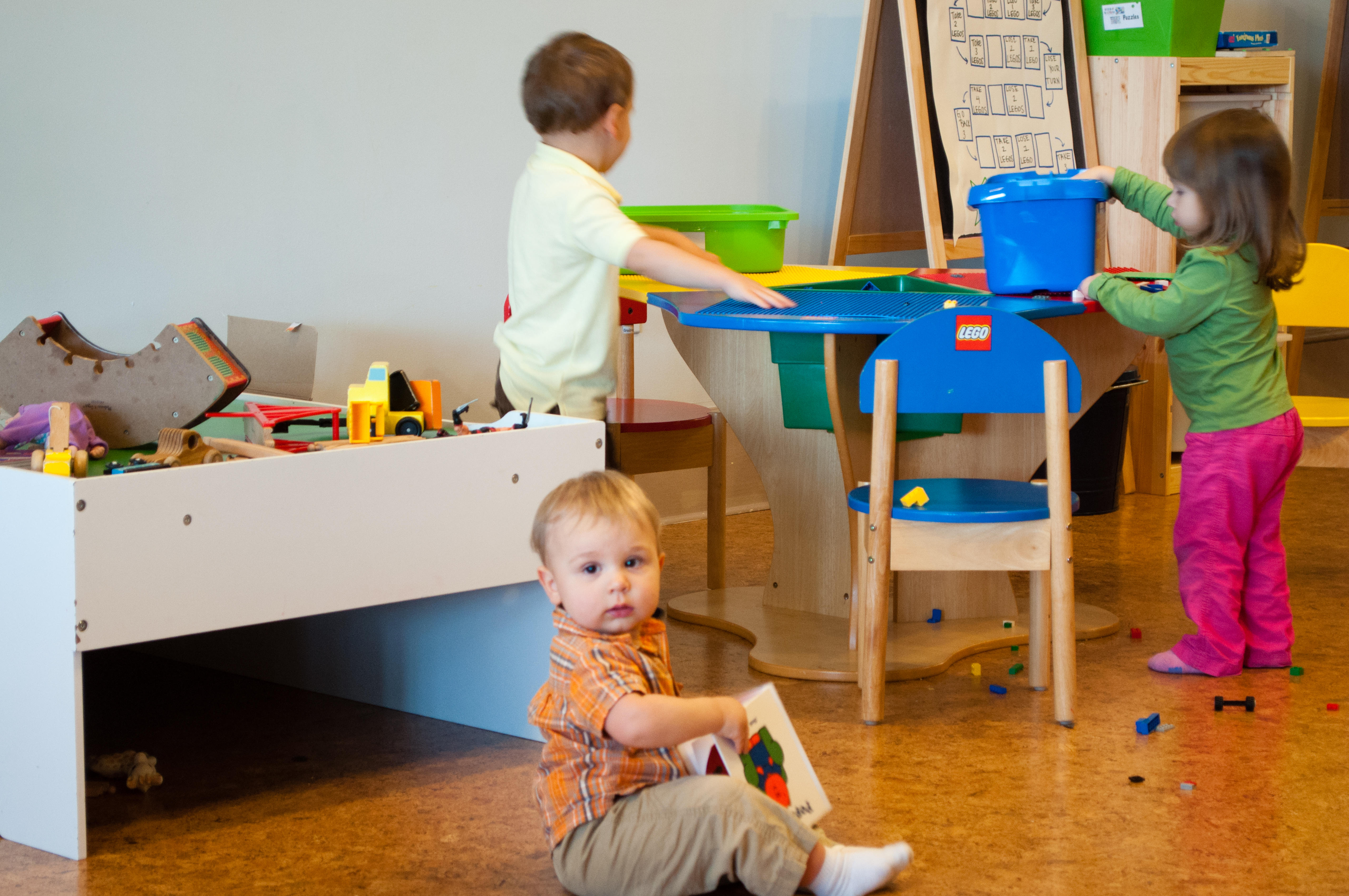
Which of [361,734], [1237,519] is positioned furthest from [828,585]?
[361,734]

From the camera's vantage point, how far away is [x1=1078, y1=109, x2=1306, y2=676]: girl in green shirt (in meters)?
2.57

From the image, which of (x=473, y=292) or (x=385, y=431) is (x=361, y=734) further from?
(x=473, y=292)

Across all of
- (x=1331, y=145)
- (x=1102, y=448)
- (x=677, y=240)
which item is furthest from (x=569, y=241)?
(x=1331, y=145)

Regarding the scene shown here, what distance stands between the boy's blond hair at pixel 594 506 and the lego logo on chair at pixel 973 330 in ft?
2.79

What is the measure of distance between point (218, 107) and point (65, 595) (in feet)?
5.64

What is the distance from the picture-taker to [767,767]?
1.79 m

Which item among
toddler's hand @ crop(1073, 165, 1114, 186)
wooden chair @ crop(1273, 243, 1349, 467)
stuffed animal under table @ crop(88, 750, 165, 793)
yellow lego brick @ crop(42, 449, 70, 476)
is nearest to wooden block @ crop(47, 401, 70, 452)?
yellow lego brick @ crop(42, 449, 70, 476)

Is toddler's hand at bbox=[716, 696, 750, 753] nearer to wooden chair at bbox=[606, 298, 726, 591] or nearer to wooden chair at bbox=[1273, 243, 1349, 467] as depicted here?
wooden chair at bbox=[606, 298, 726, 591]

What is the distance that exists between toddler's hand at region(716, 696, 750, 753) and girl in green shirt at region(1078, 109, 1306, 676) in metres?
1.30

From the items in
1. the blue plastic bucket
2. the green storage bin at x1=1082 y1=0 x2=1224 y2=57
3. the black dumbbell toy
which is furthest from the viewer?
the green storage bin at x1=1082 y1=0 x2=1224 y2=57

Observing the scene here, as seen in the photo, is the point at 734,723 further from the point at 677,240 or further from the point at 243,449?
the point at 677,240

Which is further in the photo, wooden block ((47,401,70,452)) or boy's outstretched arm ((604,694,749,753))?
wooden block ((47,401,70,452))

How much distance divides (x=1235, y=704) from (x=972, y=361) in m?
0.82

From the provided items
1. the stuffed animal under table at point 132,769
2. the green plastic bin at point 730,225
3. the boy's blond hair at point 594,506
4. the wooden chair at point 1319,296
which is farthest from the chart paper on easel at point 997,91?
the stuffed animal under table at point 132,769
